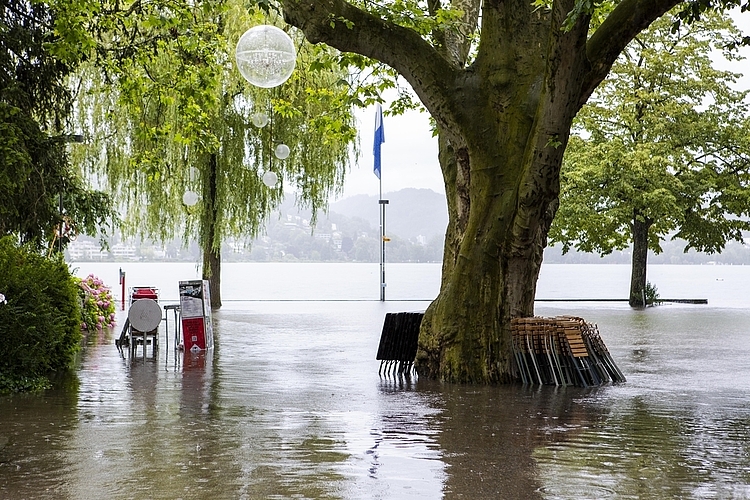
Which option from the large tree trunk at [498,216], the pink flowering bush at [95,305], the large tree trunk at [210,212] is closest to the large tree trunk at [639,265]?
the large tree trunk at [210,212]

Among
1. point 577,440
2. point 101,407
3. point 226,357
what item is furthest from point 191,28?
point 577,440

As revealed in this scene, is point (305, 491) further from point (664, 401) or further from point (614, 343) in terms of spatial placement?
point (614, 343)

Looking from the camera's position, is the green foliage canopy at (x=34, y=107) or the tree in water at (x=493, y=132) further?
the green foliage canopy at (x=34, y=107)

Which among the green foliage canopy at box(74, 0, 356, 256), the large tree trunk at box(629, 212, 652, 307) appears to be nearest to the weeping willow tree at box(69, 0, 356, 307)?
the green foliage canopy at box(74, 0, 356, 256)

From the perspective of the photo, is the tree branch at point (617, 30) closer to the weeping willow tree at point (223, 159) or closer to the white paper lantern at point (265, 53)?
the white paper lantern at point (265, 53)

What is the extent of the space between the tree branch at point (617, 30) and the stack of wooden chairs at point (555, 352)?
3240mm

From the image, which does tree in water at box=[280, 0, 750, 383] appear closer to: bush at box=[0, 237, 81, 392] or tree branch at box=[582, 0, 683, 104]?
tree branch at box=[582, 0, 683, 104]

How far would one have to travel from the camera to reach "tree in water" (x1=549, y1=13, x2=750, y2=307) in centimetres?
3709

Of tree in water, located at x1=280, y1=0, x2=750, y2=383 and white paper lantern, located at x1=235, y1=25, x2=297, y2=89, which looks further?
tree in water, located at x1=280, y1=0, x2=750, y2=383

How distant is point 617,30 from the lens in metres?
12.8

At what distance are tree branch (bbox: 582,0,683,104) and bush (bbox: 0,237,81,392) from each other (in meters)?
7.63

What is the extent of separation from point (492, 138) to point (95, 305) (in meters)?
13.1

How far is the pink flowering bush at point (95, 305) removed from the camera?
2308 centimetres

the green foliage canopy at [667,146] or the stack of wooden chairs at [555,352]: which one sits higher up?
the green foliage canopy at [667,146]
